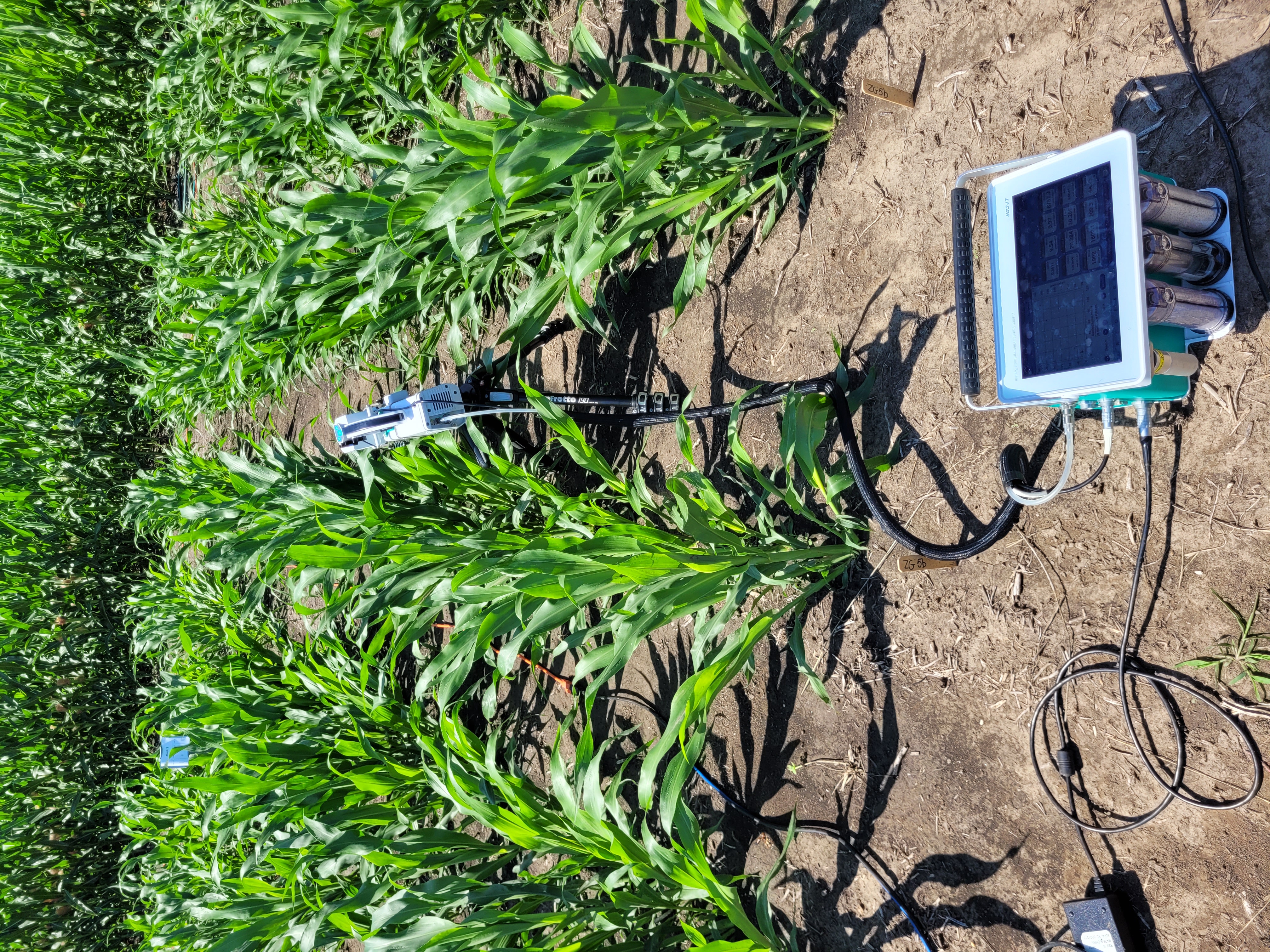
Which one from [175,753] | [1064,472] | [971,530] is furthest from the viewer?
[175,753]

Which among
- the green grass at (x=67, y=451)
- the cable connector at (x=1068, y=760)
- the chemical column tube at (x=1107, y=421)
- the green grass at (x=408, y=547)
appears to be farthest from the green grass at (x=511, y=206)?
the green grass at (x=67, y=451)

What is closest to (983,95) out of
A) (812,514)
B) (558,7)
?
(812,514)

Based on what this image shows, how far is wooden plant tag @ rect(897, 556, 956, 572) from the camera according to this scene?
1.41m

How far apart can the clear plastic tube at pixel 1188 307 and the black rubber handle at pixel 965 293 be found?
0.24 meters

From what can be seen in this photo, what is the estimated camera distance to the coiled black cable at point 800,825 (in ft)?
4.59

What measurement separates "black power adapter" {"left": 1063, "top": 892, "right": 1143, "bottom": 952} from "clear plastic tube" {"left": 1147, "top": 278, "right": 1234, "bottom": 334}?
32.5 inches

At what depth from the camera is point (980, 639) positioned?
53.8 inches

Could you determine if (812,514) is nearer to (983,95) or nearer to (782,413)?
(782,413)

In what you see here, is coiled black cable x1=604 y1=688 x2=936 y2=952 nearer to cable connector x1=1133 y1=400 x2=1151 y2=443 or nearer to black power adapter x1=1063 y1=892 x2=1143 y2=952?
black power adapter x1=1063 y1=892 x2=1143 y2=952

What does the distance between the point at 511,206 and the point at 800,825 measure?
1.40 m

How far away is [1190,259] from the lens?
1.09 m

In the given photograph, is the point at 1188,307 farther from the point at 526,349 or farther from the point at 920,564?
the point at 526,349

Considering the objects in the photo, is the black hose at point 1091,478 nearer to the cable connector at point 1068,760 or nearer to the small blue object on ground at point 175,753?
the cable connector at point 1068,760

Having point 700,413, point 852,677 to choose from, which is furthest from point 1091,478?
point 700,413
